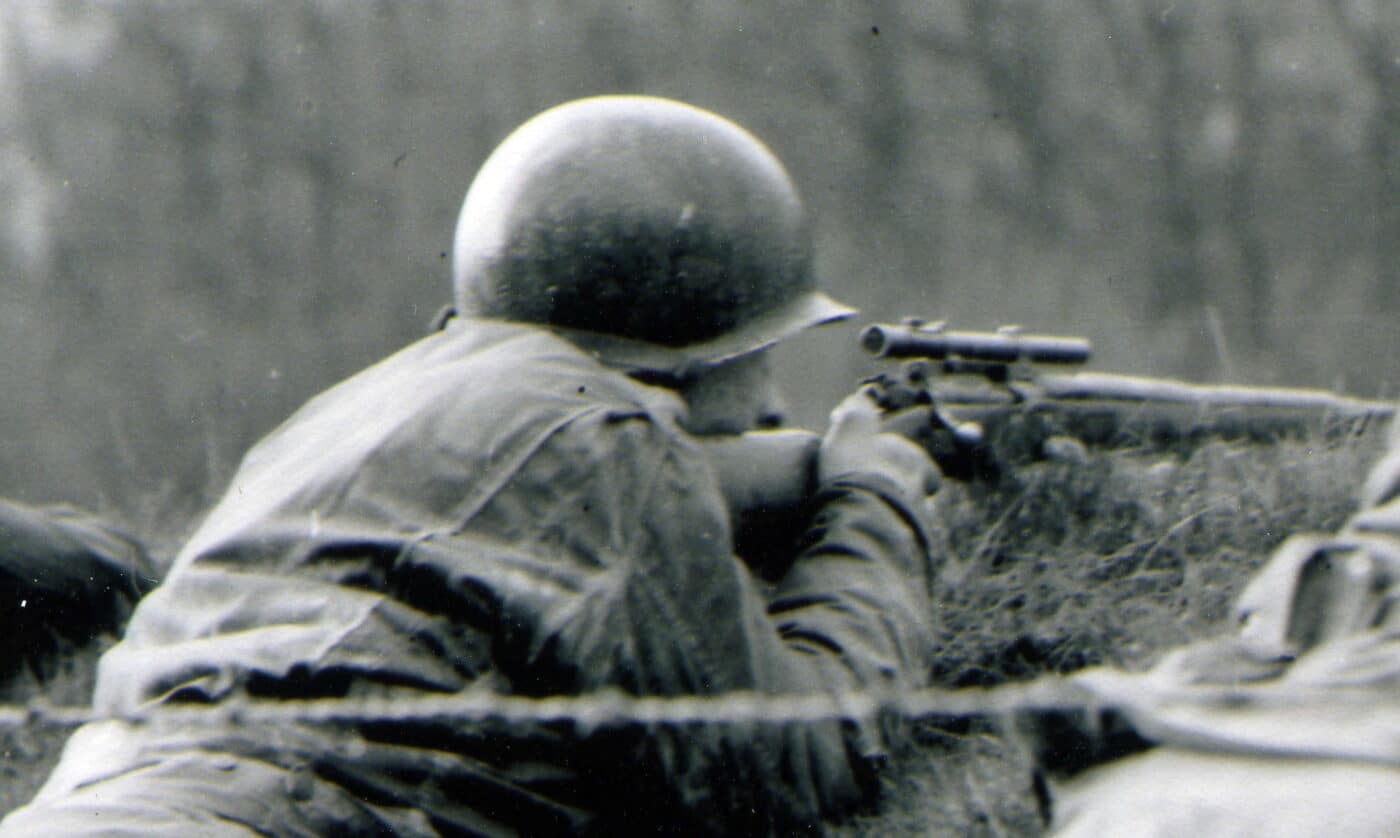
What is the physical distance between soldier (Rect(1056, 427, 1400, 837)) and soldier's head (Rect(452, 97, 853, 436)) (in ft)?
4.02

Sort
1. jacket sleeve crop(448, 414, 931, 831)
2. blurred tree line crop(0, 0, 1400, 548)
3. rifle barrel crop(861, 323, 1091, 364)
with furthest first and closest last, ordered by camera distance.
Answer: blurred tree line crop(0, 0, 1400, 548), rifle barrel crop(861, 323, 1091, 364), jacket sleeve crop(448, 414, 931, 831)

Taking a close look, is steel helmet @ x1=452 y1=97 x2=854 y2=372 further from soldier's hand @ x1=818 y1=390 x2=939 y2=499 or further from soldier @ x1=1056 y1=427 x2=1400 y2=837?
soldier @ x1=1056 y1=427 x2=1400 y2=837

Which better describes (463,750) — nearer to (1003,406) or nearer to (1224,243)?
(1003,406)

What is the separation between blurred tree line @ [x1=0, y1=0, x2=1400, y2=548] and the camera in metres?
6.60

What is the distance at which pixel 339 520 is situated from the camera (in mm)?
2133

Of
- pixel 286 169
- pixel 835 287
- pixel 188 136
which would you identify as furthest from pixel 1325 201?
pixel 188 136

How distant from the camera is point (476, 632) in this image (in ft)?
6.78

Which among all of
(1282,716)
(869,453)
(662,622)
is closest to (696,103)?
(869,453)

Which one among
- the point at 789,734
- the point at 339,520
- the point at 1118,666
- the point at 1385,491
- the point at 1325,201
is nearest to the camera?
the point at 1385,491

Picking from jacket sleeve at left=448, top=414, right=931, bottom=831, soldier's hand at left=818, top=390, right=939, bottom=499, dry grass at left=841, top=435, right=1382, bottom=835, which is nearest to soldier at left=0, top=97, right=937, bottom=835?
jacket sleeve at left=448, top=414, right=931, bottom=831

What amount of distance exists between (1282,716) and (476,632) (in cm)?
107

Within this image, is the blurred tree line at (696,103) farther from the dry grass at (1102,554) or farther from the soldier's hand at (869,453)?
the soldier's hand at (869,453)

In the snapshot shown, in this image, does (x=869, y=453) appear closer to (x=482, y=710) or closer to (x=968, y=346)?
(x=968, y=346)

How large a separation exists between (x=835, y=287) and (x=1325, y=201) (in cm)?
209
